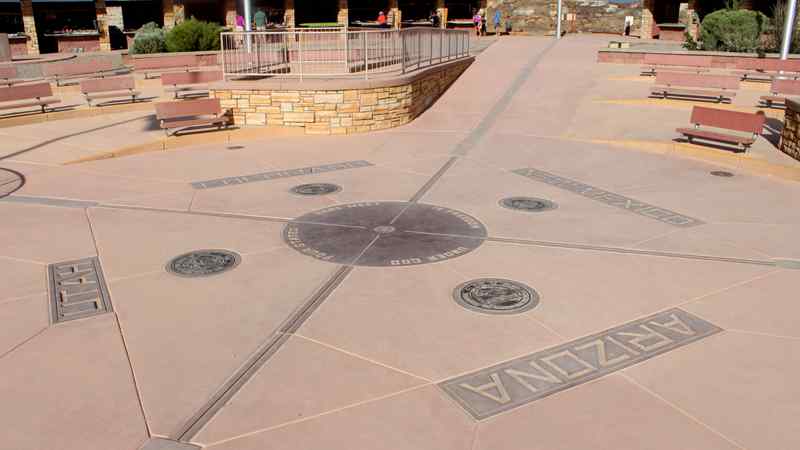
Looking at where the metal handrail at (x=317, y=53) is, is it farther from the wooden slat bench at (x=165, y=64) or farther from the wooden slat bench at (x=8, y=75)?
the wooden slat bench at (x=8, y=75)

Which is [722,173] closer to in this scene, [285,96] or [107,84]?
[285,96]

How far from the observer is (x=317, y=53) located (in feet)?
46.4

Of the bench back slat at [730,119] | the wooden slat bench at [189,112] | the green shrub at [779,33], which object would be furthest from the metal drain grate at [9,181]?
the green shrub at [779,33]

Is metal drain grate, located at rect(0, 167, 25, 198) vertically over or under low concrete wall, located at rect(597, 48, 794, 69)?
under

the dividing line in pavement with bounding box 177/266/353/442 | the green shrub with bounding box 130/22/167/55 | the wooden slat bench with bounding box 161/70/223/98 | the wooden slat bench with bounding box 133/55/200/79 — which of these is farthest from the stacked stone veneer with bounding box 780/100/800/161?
the green shrub with bounding box 130/22/167/55

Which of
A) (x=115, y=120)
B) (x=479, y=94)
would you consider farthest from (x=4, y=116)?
(x=479, y=94)

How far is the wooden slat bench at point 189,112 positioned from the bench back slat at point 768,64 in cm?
1544

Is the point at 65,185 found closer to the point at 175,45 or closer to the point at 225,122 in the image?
the point at 225,122

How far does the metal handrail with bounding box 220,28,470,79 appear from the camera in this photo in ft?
43.8

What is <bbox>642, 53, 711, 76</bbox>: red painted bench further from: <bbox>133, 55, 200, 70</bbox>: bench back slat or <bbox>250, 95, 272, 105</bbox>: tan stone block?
<bbox>133, 55, 200, 70</bbox>: bench back slat

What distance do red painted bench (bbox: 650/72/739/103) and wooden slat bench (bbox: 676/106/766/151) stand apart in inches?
189

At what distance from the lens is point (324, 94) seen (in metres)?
12.5

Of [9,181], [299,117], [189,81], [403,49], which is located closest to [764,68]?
[403,49]

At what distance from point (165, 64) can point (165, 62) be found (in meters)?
0.07
